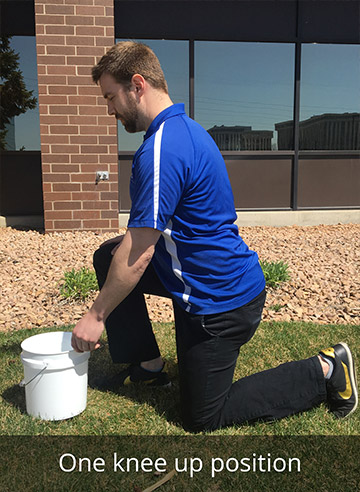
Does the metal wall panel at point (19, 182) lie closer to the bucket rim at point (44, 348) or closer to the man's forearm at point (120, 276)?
the bucket rim at point (44, 348)

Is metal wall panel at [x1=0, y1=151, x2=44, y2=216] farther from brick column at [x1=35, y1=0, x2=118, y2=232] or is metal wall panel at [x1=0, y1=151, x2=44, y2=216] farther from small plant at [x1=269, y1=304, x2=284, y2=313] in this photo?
small plant at [x1=269, y1=304, x2=284, y2=313]

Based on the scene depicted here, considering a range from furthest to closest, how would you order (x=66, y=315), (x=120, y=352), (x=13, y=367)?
(x=66, y=315) → (x=13, y=367) → (x=120, y=352)

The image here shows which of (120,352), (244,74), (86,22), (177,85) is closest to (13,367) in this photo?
(120,352)

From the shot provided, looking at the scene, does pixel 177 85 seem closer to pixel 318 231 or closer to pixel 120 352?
pixel 318 231

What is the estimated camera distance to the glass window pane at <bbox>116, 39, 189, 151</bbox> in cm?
837

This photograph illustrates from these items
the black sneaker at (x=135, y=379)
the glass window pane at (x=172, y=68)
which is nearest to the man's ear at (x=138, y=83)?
the black sneaker at (x=135, y=379)

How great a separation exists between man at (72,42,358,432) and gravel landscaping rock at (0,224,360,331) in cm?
167

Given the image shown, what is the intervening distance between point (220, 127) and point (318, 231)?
2.69 metres

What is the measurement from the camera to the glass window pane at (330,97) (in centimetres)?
890

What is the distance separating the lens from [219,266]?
7.63 feet

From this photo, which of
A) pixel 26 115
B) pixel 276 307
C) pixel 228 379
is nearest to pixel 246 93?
pixel 26 115

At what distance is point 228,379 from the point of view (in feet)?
7.94

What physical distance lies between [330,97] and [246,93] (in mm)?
1671

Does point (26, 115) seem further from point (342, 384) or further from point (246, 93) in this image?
point (342, 384)
